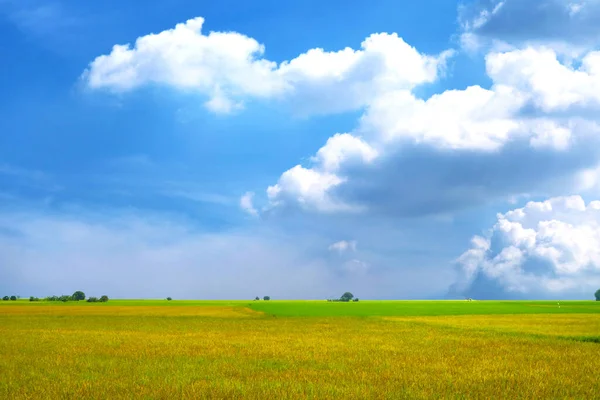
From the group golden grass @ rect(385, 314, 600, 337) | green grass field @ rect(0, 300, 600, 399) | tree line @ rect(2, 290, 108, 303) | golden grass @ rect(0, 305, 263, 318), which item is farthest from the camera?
tree line @ rect(2, 290, 108, 303)

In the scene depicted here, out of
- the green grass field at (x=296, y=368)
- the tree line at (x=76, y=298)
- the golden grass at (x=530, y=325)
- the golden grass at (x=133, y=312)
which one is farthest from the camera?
the tree line at (x=76, y=298)

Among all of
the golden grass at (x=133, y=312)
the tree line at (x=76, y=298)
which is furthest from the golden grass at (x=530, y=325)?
the tree line at (x=76, y=298)

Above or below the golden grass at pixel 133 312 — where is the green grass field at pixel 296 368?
above

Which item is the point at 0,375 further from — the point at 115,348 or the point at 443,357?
the point at 443,357

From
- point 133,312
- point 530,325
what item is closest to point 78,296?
point 133,312

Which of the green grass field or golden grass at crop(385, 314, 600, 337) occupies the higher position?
the green grass field

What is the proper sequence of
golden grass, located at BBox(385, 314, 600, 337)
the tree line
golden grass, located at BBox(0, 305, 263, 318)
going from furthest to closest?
the tree line → golden grass, located at BBox(0, 305, 263, 318) → golden grass, located at BBox(385, 314, 600, 337)

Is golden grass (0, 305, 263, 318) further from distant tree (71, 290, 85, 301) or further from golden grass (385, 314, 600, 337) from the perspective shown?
distant tree (71, 290, 85, 301)

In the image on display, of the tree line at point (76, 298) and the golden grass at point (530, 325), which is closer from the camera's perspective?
the golden grass at point (530, 325)

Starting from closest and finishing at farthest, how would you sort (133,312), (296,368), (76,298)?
1. (296,368)
2. (133,312)
3. (76,298)

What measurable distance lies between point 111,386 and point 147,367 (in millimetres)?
3656

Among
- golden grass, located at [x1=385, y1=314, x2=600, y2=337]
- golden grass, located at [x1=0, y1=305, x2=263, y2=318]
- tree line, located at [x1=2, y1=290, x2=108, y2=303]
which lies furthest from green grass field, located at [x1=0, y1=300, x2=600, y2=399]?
tree line, located at [x1=2, y1=290, x2=108, y2=303]

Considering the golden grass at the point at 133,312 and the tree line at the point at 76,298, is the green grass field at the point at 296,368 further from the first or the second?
the tree line at the point at 76,298

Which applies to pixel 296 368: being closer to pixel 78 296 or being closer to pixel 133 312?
pixel 133 312
